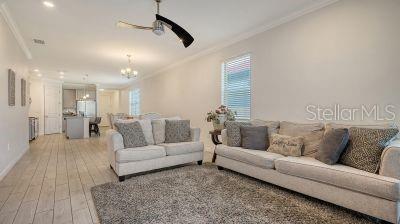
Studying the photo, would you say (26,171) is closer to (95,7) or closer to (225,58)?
(95,7)

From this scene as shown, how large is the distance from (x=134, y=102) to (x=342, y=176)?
10.1m

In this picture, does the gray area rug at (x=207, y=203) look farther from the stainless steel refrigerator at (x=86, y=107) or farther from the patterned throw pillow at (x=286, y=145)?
the stainless steel refrigerator at (x=86, y=107)

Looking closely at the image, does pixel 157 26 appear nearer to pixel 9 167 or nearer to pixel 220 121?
pixel 220 121

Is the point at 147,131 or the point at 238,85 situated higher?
the point at 238,85

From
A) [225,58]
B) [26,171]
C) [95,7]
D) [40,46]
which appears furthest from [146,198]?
[40,46]

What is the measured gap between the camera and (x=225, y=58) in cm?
481

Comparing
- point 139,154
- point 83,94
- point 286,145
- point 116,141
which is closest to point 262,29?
point 286,145

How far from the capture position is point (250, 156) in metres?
3.00

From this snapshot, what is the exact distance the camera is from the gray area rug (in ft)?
6.59

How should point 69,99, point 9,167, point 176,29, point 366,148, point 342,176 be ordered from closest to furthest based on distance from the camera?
point 342,176, point 366,148, point 176,29, point 9,167, point 69,99

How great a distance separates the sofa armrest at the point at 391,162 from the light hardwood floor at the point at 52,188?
2821mm

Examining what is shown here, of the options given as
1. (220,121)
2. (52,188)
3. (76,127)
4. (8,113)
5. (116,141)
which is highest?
(8,113)

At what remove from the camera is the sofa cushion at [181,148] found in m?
3.57

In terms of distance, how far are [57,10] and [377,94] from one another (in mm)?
4704
